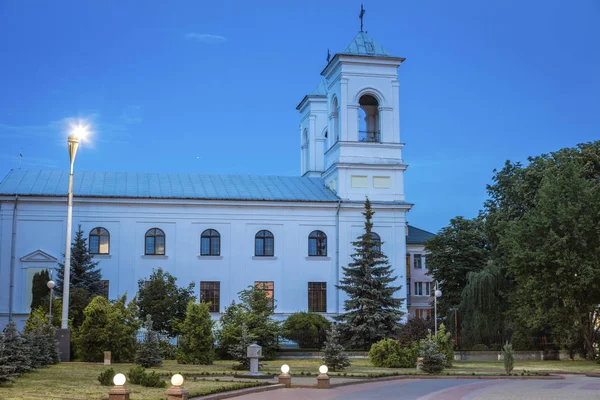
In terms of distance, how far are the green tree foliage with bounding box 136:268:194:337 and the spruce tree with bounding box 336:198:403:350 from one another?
895 cm

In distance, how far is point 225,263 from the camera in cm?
5041

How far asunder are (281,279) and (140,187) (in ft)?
35.3

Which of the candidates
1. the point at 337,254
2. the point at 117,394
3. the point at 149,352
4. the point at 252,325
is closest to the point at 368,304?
the point at 337,254

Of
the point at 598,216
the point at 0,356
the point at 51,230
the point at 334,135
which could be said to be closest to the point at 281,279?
the point at 334,135

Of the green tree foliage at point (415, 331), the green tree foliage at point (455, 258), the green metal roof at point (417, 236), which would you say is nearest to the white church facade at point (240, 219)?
the green tree foliage at point (455, 258)

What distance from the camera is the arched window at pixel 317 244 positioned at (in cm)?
5172

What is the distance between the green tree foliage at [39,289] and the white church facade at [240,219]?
1.73 metres

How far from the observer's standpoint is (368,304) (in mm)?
44062

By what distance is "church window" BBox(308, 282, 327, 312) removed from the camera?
51.0m

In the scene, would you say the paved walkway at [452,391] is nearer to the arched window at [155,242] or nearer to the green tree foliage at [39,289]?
the green tree foliage at [39,289]

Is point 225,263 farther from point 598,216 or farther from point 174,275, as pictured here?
point 598,216

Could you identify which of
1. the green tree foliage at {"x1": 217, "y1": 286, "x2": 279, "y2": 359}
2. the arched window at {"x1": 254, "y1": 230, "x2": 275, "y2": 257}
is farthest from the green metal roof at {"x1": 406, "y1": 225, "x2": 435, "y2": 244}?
the green tree foliage at {"x1": 217, "y1": 286, "x2": 279, "y2": 359}

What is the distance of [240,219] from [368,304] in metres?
11.3

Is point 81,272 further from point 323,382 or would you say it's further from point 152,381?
point 323,382
